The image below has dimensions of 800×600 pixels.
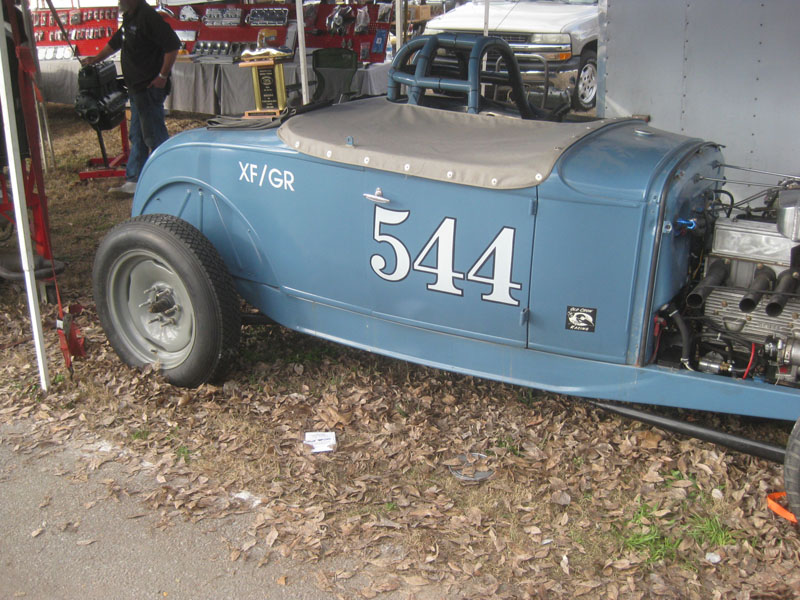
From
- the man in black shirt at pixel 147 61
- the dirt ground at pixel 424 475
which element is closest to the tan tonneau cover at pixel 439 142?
the dirt ground at pixel 424 475

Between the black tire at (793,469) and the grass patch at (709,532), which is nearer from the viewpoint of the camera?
the black tire at (793,469)

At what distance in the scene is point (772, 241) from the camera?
9.99 ft

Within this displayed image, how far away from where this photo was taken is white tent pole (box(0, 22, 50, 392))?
3711mm

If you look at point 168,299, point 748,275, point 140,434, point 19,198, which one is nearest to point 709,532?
point 748,275

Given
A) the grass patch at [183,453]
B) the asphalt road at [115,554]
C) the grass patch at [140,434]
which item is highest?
the grass patch at [183,453]

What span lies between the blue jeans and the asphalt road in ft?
16.3

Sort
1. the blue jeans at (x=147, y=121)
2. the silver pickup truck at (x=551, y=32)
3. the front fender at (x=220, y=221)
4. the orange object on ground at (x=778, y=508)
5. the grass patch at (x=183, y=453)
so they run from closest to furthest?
the orange object on ground at (x=778, y=508), the grass patch at (x=183, y=453), the front fender at (x=220, y=221), the blue jeans at (x=147, y=121), the silver pickup truck at (x=551, y=32)

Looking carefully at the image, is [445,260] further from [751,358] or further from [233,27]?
[233,27]

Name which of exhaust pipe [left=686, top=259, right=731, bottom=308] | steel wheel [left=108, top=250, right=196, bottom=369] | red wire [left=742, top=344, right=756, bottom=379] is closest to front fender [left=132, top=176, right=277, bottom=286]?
steel wheel [left=108, top=250, right=196, bottom=369]

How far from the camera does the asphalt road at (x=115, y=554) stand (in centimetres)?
283

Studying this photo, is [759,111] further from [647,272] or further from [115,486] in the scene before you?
[115,486]

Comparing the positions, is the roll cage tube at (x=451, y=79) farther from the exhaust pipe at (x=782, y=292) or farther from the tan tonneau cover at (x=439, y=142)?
the exhaust pipe at (x=782, y=292)

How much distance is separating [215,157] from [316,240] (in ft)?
2.54

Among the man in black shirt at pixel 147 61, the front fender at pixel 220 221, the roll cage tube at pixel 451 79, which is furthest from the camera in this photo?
the man in black shirt at pixel 147 61
